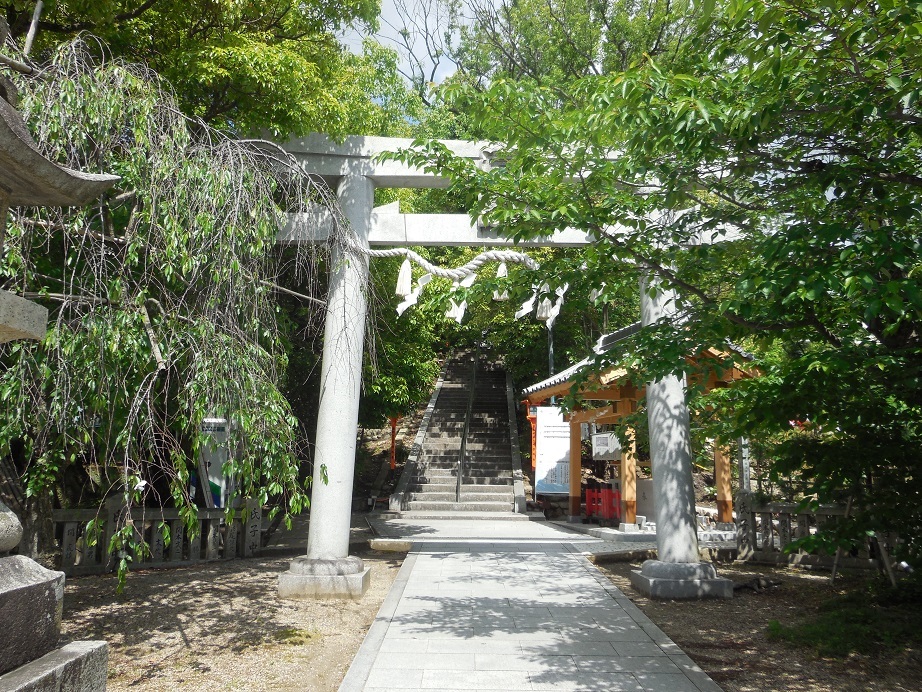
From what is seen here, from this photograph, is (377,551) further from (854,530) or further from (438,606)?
(854,530)

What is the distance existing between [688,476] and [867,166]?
410cm

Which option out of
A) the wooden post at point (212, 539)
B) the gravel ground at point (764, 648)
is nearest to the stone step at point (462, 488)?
the wooden post at point (212, 539)

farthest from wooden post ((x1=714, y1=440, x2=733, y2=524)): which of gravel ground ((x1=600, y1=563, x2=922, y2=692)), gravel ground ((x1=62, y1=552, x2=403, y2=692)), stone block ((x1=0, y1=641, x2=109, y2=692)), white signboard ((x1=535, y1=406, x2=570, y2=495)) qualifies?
stone block ((x1=0, y1=641, x2=109, y2=692))

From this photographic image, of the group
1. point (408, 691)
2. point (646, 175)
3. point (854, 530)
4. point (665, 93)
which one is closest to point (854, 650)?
point (854, 530)

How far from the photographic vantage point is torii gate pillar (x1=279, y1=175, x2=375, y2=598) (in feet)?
23.4

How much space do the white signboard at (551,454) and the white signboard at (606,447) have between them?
1139 millimetres

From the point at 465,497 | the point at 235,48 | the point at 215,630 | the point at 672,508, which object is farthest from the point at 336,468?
the point at 465,497

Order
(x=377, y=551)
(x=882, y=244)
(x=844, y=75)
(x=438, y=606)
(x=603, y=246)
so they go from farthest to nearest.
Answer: (x=377, y=551) → (x=438, y=606) → (x=603, y=246) → (x=844, y=75) → (x=882, y=244)

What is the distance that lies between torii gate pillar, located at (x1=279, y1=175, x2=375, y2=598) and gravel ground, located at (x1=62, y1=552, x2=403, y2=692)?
0.65 feet

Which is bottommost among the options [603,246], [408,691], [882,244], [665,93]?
[408,691]

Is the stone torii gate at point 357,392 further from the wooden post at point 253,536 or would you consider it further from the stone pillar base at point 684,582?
the wooden post at point 253,536

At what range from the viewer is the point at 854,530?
483cm

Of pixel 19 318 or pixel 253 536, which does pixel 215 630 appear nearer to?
pixel 19 318

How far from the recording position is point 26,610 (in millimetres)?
2529
